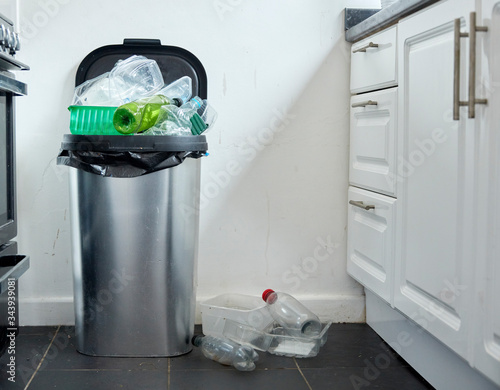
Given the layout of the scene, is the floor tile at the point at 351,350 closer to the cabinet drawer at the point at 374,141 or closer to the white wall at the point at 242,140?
the white wall at the point at 242,140

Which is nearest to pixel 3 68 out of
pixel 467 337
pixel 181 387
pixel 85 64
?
pixel 85 64

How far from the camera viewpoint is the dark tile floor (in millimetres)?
1536

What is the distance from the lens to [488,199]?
3.78 ft

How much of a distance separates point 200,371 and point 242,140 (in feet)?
2.62

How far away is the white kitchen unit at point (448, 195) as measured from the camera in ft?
3.79

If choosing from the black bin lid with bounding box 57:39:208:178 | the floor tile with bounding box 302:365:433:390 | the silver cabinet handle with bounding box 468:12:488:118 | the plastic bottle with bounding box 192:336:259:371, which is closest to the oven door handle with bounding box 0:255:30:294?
the black bin lid with bounding box 57:39:208:178

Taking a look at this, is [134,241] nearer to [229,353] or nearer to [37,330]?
[229,353]

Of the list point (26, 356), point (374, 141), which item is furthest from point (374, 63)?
point (26, 356)

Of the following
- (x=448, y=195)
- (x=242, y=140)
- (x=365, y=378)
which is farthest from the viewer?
(x=242, y=140)

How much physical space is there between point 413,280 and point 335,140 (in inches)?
28.0

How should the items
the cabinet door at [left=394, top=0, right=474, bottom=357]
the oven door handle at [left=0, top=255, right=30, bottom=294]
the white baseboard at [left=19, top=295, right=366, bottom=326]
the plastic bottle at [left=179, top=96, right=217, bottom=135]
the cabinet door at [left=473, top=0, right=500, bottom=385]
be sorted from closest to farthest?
1. the cabinet door at [left=473, top=0, right=500, bottom=385]
2. the cabinet door at [left=394, top=0, right=474, bottom=357]
3. the oven door handle at [left=0, top=255, right=30, bottom=294]
4. the plastic bottle at [left=179, top=96, right=217, bottom=135]
5. the white baseboard at [left=19, top=295, right=366, bottom=326]

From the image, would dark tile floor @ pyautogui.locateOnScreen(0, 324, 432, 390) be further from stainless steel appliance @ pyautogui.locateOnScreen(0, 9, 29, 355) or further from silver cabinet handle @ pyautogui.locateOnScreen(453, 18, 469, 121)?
silver cabinet handle @ pyautogui.locateOnScreen(453, 18, 469, 121)

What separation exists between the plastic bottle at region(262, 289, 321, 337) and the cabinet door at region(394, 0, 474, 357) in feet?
1.14

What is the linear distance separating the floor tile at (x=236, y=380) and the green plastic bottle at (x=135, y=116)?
0.68 m
